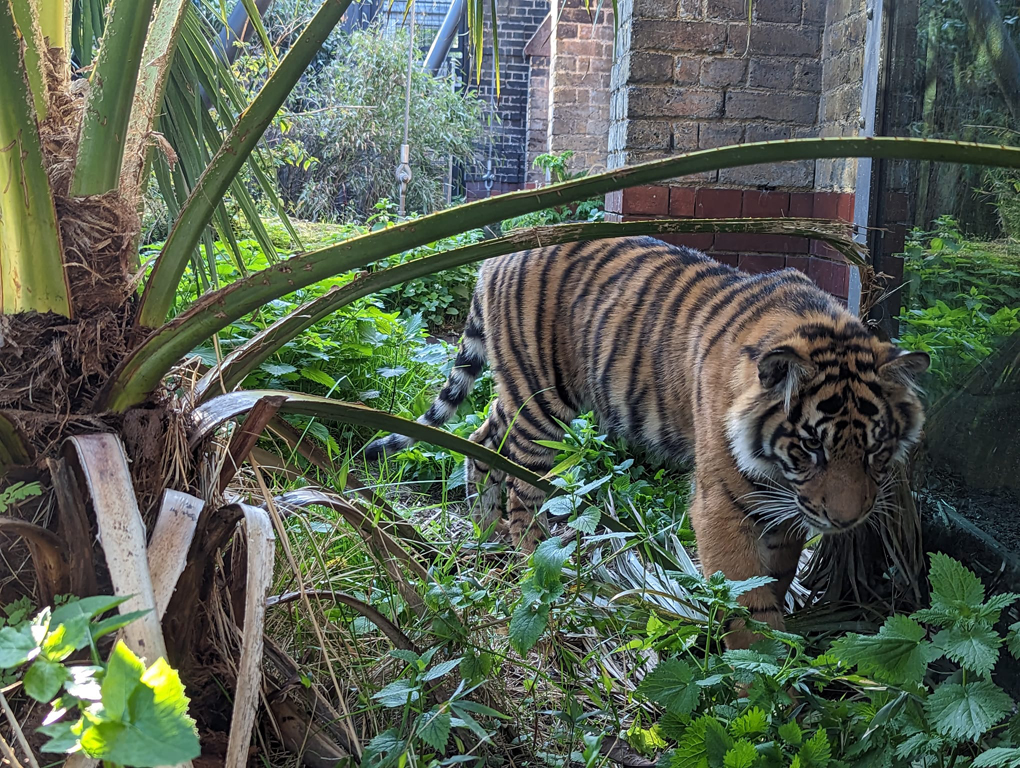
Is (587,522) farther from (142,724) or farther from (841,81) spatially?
(841,81)

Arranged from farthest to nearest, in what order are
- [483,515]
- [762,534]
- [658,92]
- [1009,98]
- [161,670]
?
[658,92]
[483,515]
[762,534]
[1009,98]
[161,670]

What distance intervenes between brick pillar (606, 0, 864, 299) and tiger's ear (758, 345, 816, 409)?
2364 millimetres

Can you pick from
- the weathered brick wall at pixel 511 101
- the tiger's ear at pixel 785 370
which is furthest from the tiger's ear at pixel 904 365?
the weathered brick wall at pixel 511 101

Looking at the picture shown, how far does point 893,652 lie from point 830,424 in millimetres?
950

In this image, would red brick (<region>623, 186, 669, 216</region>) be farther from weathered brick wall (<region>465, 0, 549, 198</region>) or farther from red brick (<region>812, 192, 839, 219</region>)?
weathered brick wall (<region>465, 0, 549, 198</region>)

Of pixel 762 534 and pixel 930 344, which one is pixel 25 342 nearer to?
pixel 762 534

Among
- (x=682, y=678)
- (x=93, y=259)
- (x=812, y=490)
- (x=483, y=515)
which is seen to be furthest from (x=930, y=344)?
(x=93, y=259)

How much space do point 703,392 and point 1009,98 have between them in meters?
1.12

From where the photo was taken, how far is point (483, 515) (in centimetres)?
334

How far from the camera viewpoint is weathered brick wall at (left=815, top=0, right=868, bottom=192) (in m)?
4.07

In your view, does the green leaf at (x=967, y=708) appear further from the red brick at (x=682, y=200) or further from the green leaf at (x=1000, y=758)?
the red brick at (x=682, y=200)

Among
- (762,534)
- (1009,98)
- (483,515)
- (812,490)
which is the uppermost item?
(1009,98)

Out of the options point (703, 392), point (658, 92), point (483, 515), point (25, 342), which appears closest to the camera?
point (25, 342)

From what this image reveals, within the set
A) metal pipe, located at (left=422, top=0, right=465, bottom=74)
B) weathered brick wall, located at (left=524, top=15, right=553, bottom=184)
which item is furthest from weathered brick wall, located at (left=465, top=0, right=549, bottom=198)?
metal pipe, located at (left=422, top=0, right=465, bottom=74)
